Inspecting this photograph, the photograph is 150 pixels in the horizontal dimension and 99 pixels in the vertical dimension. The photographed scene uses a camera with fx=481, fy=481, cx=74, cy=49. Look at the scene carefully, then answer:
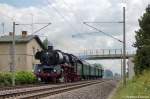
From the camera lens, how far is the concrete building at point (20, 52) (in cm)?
8219

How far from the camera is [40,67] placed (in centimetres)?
4891

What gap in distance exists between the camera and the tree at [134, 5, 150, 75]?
56.4m

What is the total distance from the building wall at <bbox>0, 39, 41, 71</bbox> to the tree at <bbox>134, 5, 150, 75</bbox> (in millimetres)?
24853

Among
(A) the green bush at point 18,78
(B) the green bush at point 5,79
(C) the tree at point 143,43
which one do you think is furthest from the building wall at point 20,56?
(B) the green bush at point 5,79

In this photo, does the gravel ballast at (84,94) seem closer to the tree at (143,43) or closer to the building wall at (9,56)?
the tree at (143,43)

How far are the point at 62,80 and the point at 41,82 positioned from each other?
8.69ft

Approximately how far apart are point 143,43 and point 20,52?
29.9 m

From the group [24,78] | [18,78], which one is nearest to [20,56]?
[24,78]

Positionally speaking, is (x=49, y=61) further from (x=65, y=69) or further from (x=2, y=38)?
(x=2, y=38)

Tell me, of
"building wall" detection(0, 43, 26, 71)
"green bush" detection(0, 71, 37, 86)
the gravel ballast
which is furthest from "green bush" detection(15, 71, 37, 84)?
"building wall" detection(0, 43, 26, 71)

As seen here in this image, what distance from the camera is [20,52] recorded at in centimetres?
8312

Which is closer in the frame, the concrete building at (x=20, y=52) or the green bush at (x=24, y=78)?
the green bush at (x=24, y=78)

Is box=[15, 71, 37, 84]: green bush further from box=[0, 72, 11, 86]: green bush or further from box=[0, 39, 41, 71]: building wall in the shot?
box=[0, 39, 41, 71]: building wall

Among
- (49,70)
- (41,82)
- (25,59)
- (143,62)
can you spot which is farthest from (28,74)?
(25,59)
